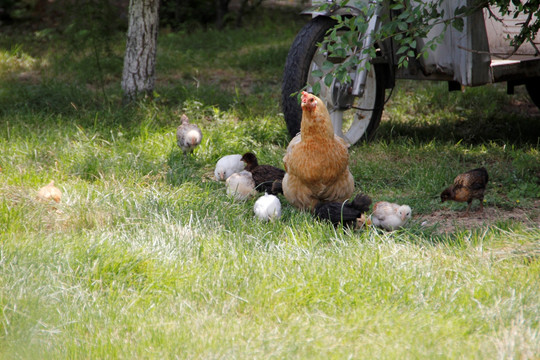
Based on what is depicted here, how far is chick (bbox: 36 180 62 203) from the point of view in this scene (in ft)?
14.4

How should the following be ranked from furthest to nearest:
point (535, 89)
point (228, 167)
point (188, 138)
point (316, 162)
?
point (535, 89)
point (188, 138)
point (228, 167)
point (316, 162)

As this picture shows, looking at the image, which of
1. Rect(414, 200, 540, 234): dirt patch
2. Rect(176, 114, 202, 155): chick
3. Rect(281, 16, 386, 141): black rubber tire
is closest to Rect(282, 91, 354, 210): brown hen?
Rect(414, 200, 540, 234): dirt patch

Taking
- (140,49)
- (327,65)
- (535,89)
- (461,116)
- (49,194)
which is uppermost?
(327,65)

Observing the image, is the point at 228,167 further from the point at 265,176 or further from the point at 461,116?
the point at 461,116

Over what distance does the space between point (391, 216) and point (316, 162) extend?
67 centimetres

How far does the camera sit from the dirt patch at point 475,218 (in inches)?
172

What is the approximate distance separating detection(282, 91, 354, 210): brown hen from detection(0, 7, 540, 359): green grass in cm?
21

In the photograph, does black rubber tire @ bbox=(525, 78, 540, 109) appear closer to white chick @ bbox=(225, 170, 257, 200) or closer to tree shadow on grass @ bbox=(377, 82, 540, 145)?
tree shadow on grass @ bbox=(377, 82, 540, 145)

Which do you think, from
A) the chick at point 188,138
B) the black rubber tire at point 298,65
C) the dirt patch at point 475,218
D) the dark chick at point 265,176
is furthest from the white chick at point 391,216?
the chick at point 188,138

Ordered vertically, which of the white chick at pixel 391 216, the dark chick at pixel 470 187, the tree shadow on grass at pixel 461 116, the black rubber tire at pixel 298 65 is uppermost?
the black rubber tire at pixel 298 65

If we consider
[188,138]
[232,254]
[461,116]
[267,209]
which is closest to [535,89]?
[461,116]

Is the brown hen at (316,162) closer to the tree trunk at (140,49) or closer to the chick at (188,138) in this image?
the chick at (188,138)

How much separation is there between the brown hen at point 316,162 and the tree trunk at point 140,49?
331cm

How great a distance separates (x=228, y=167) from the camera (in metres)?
5.35
